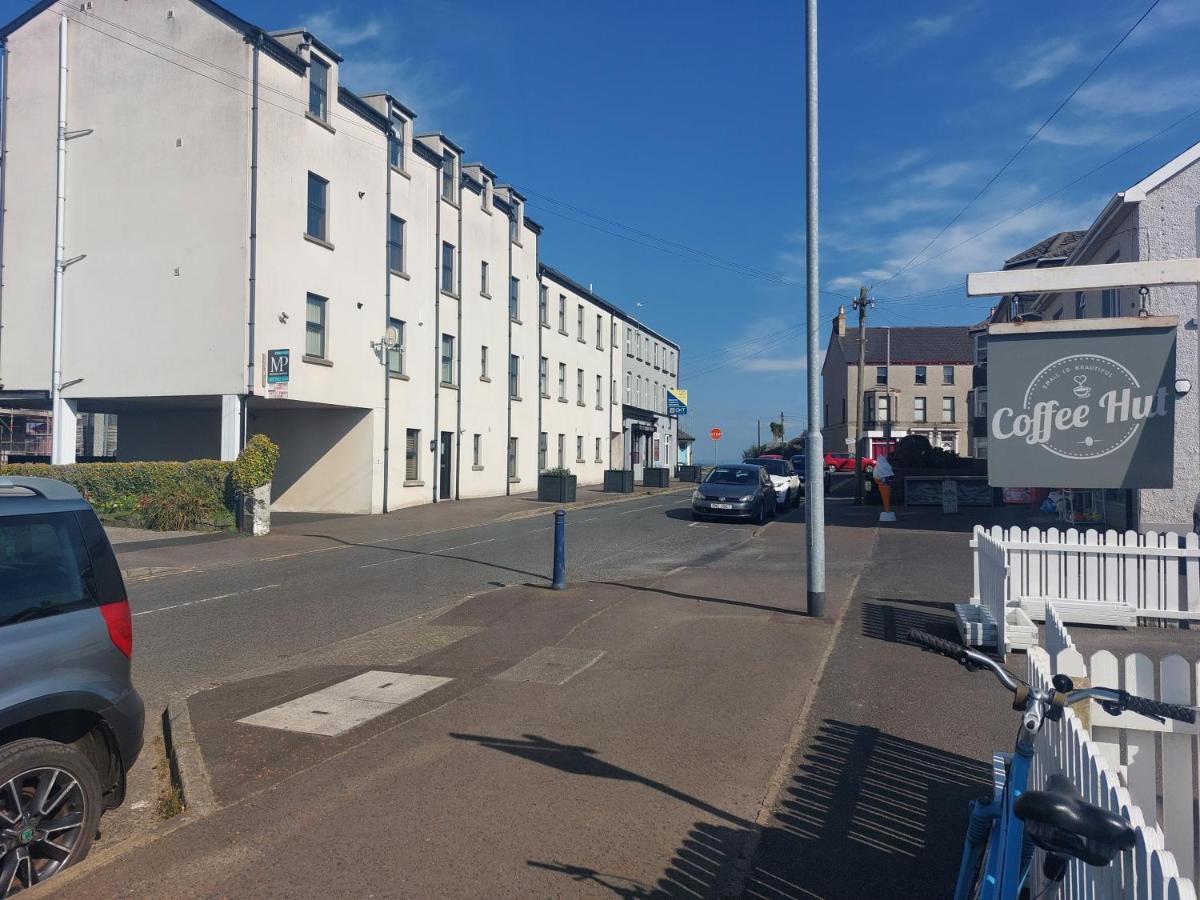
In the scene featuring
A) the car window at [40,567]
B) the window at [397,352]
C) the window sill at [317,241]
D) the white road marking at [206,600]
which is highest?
the window sill at [317,241]

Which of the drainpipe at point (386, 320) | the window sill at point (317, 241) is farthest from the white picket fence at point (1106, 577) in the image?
the drainpipe at point (386, 320)

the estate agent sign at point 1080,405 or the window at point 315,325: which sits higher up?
the window at point 315,325

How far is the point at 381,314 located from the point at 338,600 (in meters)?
17.1

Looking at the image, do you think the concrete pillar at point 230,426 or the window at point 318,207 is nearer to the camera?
the concrete pillar at point 230,426

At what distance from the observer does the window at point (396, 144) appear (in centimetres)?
2880

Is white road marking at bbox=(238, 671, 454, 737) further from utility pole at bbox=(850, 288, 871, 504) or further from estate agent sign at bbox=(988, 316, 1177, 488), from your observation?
utility pole at bbox=(850, 288, 871, 504)

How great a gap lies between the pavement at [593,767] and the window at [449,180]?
978 inches

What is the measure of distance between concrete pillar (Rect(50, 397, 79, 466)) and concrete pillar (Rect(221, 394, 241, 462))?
16.4 feet

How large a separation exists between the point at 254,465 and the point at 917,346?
5925 centimetres

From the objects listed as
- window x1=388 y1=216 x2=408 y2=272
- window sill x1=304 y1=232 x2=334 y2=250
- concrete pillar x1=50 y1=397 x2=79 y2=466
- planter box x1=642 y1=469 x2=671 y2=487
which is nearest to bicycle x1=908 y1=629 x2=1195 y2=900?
window sill x1=304 y1=232 x2=334 y2=250

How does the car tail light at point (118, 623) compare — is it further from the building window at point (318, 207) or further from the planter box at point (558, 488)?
the planter box at point (558, 488)

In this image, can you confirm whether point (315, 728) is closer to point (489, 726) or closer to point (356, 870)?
point (489, 726)

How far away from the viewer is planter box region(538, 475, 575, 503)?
32531 millimetres

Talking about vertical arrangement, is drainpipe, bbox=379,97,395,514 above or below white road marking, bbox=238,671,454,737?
above
